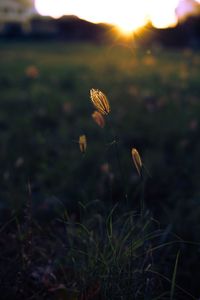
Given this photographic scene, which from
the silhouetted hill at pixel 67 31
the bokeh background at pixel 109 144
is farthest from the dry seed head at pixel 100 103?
the silhouetted hill at pixel 67 31

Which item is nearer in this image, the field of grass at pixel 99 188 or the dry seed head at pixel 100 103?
the dry seed head at pixel 100 103

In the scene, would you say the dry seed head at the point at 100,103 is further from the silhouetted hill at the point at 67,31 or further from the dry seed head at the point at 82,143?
the silhouetted hill at the point at 67,31

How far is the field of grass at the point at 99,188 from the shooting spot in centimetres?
130

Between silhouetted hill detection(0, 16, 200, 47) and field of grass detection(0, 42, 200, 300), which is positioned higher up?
field of grass detection(0, 42, 200, 300)

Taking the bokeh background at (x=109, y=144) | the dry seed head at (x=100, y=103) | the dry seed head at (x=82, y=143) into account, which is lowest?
the bokeh background at (x=109, y=144)

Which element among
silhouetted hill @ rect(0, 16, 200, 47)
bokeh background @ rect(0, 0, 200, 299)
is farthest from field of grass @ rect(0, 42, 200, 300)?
silhouetted hill @ rect(0, 16, 200, 47)

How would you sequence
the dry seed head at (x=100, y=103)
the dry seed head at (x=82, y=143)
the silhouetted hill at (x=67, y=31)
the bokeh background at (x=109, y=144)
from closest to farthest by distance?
the dry seed head at (x=100, y=103) → the dry seed head at (x=82, y=143) → the bokeh background at (x=109, y=144) → the silhouetted hill at (x=67, y=31)

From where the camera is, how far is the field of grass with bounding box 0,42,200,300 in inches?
51.2

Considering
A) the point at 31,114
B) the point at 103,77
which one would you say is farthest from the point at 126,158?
the point at 103,77

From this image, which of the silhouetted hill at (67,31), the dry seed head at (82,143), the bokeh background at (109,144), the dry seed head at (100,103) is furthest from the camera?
the silhouetted hill at (67,31)

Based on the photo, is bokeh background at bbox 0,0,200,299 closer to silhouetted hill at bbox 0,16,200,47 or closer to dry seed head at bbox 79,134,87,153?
dry seed head at bbox 79,134,87,153

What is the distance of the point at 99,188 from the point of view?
2535 mm

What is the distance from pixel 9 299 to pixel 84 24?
17.7 metres

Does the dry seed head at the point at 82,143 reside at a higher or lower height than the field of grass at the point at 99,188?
higher
